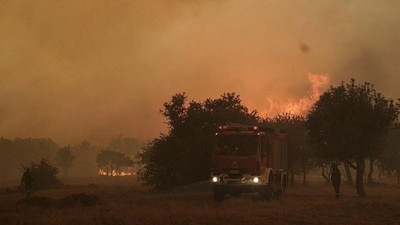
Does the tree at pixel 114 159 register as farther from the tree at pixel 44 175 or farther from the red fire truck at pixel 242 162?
the red fire truck at pixel 242 162

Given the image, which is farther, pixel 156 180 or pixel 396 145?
pixel 396 145

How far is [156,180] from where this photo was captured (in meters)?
40.9

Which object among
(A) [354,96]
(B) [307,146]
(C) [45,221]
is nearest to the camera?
(C) [45,221]

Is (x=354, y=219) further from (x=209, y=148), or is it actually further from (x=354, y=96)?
(x=354, y=96)

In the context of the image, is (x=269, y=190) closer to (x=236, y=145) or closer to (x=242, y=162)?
(x=242, y=162)

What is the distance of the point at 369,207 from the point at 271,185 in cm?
589

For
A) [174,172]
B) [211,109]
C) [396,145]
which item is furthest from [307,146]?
[174,172]

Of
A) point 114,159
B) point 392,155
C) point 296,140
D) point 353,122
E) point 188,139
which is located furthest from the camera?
point 114,159

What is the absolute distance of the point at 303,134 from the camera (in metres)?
53.1

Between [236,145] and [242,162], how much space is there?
1.09m

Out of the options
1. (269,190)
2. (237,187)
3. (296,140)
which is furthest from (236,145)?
(296,140)

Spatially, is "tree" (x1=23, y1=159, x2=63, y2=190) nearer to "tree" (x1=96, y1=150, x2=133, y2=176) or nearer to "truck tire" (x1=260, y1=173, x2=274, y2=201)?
"truck tire" (x1=260, y1=173, x2=274, y2=201)

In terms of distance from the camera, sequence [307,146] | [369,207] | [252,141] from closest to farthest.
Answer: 1. [369,207]
2. [252,141]
3. [307,146]

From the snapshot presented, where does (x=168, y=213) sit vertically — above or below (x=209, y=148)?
below
